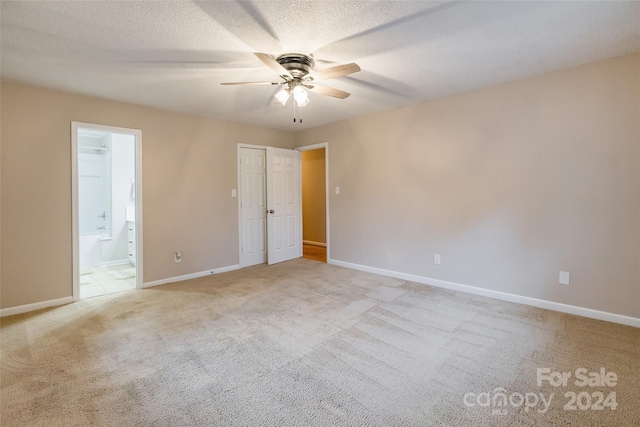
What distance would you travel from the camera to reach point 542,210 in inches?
121

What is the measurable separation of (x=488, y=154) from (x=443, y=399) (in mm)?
2704

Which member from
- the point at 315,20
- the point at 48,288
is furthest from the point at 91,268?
the point at 315,20

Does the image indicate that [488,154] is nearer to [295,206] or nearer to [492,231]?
[492,231]

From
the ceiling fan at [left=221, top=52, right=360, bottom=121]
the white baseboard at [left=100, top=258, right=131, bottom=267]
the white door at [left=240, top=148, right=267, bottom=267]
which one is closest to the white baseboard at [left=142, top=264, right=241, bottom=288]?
the white door at [left=240, top=148, right=267, bottom=267]

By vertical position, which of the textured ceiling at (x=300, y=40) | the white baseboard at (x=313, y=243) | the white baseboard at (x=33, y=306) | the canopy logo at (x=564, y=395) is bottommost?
the canopy logo at (x=564, y=395)

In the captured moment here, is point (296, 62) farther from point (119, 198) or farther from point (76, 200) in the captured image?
point (119, 198)

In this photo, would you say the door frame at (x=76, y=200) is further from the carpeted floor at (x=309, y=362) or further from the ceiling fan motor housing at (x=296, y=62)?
the ceiling fan motor housing at (x=296, y=62)

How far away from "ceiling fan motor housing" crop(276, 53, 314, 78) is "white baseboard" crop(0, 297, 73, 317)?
11.8 feet

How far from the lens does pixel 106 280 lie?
14.5 feet

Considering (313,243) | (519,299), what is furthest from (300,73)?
(313,243)

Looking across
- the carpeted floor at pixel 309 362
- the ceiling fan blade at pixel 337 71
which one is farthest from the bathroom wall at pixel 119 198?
the ceiling fan blade at pixel 337 71

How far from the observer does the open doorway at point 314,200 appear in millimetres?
6891

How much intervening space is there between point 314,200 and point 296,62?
473 centimetres

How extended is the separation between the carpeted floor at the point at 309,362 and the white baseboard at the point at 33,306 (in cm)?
13
